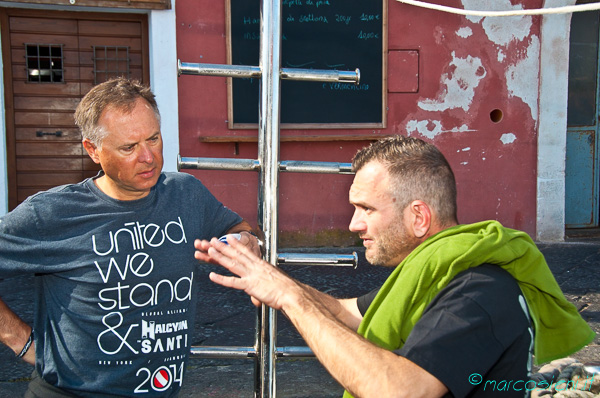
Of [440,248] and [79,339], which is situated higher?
[440,248]

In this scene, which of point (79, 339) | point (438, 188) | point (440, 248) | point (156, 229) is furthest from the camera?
point (156, 229)

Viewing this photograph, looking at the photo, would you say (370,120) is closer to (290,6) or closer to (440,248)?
(290,6)

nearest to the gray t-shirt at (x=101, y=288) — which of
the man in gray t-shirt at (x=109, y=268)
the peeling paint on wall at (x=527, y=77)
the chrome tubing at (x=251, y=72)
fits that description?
the man in gray t-shirt at (x=109, y=268)

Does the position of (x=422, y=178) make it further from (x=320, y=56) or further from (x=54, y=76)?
(x=54, y=76)

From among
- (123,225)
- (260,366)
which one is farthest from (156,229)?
(260,366)

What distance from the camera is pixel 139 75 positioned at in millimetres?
6258

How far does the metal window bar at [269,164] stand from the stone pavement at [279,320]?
1087mm

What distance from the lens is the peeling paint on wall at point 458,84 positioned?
6625 millimetres

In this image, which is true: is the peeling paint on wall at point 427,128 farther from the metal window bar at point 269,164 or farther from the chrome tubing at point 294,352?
the chrome tubing at point 294,352

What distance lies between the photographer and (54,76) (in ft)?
20.0

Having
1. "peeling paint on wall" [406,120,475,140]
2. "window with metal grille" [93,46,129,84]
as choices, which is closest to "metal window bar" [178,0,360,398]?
"window with metal grille" [93,46,129,84]

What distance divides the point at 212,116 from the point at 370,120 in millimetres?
1698

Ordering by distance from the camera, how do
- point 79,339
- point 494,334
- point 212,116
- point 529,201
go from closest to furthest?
point 494,334
point 79,339
point 212,116
point 529,201

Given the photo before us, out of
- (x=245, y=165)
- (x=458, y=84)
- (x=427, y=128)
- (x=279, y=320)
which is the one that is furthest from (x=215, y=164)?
(x=458, y=84)
